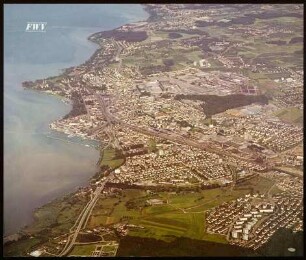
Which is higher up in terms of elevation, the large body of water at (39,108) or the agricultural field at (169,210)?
the large body of water at (39,108)

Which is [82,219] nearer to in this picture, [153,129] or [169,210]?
[169,210]

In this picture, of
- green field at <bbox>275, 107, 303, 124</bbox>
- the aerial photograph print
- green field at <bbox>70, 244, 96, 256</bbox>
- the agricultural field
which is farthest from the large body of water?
green field at <bbox>275, 107, 303, 124</bbox>

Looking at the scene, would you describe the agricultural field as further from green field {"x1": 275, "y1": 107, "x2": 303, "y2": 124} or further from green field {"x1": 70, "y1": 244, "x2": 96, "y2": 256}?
green field {"x1": 275, "y1": 107, "x2": 303, "y2": 124}

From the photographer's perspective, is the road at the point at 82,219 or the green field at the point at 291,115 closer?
the road at the point at 82,219

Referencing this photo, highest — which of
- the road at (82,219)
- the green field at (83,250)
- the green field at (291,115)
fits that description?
the green field at (291,115)

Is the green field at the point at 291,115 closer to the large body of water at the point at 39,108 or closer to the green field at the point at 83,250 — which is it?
the large body of water at the point at 39,108

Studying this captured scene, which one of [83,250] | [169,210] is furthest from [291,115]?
[83,250]

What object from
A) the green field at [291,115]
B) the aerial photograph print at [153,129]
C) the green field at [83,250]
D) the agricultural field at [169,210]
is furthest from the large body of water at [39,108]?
the green field at [291,115]
